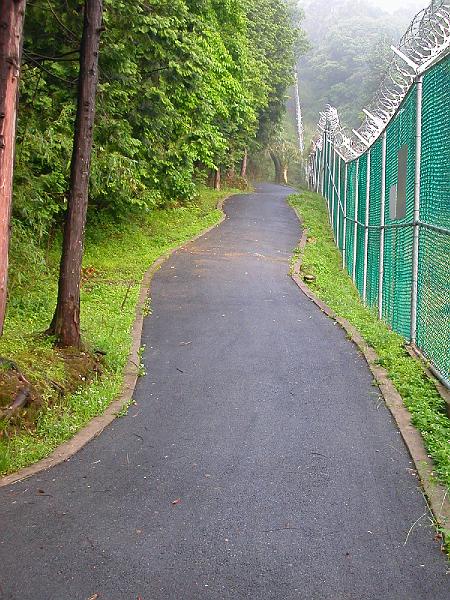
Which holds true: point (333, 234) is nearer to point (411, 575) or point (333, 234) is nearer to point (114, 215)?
point (114, 215)

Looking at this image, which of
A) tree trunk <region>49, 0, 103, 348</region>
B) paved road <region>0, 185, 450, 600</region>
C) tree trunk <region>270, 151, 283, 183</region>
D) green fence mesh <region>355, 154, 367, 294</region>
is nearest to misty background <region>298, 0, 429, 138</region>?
tree trunk <region>270, 151, 283, 183</region>

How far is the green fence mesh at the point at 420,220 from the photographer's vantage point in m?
6.19

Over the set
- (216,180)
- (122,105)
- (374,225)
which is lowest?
(374,225)

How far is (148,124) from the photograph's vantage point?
47.6 ft

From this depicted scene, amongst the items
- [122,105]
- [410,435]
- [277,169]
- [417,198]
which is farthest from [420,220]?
[277,169]

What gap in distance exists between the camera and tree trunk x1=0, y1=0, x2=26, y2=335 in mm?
5973

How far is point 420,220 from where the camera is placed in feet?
23.7

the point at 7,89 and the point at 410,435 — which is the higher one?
the point at 7,89

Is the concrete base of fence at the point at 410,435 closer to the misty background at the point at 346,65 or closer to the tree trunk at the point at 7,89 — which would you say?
the tree trunk at the point at 7,89

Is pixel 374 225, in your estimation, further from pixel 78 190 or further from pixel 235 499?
pixel 235 499

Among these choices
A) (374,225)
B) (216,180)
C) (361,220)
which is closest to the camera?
(374,225)

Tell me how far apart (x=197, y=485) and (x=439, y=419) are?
2068 millimetres

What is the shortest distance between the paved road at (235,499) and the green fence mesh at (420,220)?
0.86 metres

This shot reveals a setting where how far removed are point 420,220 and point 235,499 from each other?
3869mm
